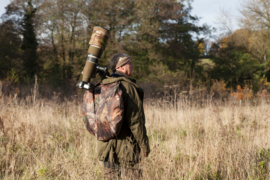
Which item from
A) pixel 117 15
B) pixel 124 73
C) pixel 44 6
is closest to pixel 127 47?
pixel 117 15

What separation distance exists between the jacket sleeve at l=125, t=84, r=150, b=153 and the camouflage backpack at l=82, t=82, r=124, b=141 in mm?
84

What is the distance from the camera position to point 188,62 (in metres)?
18.4

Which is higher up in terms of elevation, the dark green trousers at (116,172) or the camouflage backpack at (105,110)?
the camouflage backpack at (105,110)

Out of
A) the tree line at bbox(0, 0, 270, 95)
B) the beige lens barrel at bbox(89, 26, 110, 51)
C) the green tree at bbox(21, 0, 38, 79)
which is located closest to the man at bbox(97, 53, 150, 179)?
A: the beige lens barrel at bbox(89, 26, 110, 51)

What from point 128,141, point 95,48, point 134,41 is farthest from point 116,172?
point 134,41

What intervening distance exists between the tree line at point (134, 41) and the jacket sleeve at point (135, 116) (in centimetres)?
1189

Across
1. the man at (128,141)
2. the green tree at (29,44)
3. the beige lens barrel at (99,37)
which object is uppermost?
the green tree at (29,44)

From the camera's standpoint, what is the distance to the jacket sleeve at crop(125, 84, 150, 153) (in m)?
1.94

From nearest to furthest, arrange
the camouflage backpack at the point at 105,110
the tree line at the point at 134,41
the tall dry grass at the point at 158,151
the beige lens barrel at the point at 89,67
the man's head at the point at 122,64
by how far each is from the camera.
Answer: the camouflage backpack at the point at 105,110 < the beige lens barrel at the point at 89,67 < the man's head at the point at 122,64 < the tall dry grass at the point at 158,151 < the tree line at the point at 134,41

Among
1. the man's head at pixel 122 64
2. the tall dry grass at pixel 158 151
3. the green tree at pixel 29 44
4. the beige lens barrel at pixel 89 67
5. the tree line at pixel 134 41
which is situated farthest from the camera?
the green tree at pixel 29 44

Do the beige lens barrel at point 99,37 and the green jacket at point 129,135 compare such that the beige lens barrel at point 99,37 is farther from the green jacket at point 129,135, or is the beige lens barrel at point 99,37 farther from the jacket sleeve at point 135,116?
the jacket sleeve at point 135,116

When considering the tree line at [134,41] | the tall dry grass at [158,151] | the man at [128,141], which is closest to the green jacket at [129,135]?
the man at [128,141]

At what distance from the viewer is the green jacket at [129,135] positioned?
6.36 feet

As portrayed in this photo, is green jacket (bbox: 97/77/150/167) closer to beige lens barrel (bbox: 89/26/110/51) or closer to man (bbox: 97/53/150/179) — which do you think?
man (bbox: 97/53/150/179)
